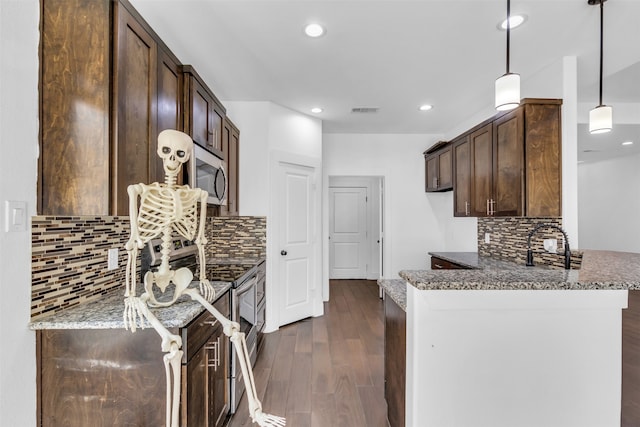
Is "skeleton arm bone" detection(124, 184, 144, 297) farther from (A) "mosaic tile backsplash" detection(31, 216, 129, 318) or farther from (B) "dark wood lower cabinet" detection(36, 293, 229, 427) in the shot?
(A) "mosaic tile backsplash" detection(31, 216, 129, 318)

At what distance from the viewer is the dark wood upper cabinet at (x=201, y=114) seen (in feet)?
6.76

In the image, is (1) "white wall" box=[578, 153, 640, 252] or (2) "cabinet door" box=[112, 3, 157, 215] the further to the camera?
(1) "white wall" box=[578, 153, 640, 252]

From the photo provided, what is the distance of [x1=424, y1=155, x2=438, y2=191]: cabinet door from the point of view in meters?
4.30

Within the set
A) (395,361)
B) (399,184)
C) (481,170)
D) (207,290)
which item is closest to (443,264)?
(481,170)

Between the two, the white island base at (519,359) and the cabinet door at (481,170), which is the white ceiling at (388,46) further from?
the white island base at (519,359)

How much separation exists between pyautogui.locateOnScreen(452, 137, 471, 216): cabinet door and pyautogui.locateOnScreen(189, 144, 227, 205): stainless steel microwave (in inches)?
101

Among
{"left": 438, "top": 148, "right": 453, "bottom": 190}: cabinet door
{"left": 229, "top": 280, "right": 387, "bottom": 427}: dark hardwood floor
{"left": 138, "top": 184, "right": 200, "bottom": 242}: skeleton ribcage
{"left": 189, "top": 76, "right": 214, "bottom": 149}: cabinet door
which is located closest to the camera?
{"left": 138, "top": 184, "right": 200, "bottom": 242}: skeleton ribcage

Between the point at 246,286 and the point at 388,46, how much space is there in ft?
6.95

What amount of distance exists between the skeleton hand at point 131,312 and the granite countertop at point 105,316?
0.05 metres

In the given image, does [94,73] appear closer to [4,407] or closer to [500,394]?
[4,407]

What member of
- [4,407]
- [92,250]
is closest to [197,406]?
[4,407]

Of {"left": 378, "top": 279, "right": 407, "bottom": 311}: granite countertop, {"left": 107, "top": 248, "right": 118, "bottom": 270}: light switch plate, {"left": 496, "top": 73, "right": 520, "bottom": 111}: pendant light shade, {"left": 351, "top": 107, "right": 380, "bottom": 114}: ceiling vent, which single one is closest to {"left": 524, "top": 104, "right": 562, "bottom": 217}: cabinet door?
{"left": 496, "top": 73, "right": 520, "bottom": 111}: pendant light shade

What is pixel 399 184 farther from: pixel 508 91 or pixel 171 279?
pixel 171 279

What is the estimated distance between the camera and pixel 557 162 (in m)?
2.36
